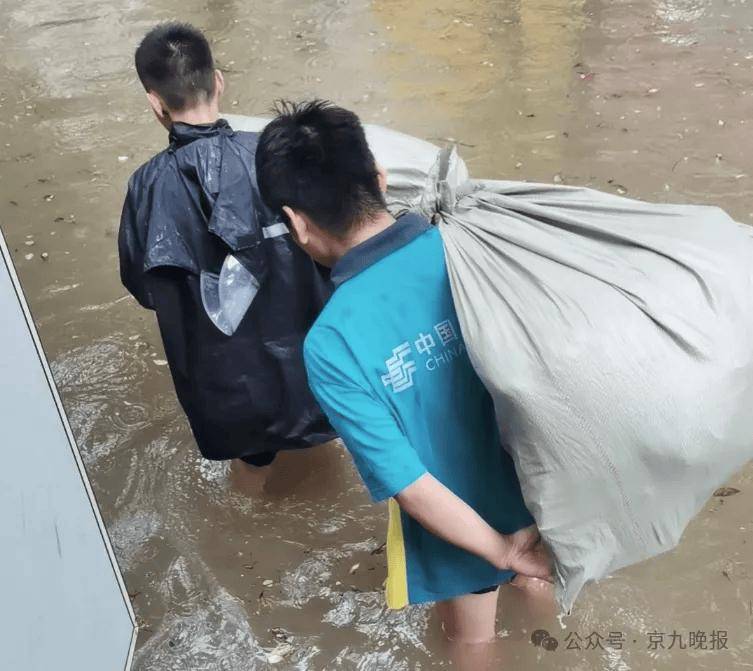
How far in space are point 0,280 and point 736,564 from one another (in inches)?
88.7

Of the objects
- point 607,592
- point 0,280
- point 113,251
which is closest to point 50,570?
point 0,280

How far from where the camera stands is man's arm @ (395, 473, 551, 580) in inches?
61.6

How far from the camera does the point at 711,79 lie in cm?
520

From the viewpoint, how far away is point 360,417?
1.53 meters

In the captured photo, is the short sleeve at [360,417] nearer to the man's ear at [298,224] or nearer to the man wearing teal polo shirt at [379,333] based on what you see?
the man wearing teal polo shirt at [379,333]

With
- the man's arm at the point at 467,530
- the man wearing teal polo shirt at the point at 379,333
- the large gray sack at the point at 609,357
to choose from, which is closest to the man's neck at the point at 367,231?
the man wearing teal polo shirt at the point at 379,333

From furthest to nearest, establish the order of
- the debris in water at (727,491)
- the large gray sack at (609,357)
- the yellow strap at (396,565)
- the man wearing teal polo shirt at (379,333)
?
the debris in water at (727,491) → the yellow strap at (396,565) → the man wearing teal polo shirt at (379,333) → the large gray sack at (609,357)

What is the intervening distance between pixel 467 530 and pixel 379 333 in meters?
0.40

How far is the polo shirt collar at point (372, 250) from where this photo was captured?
160cm

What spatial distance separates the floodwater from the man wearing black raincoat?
22.9 inches

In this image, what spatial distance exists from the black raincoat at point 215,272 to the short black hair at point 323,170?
66 centimetres

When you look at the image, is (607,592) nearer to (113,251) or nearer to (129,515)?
(129,515)

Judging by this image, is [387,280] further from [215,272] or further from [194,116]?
[194,116]

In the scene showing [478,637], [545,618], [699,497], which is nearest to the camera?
[699,497]
